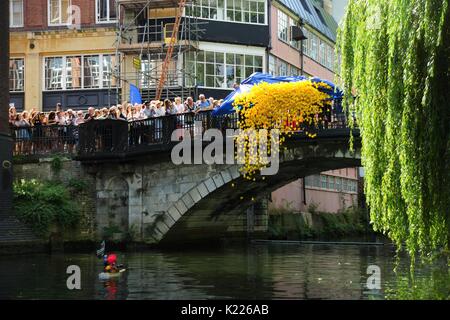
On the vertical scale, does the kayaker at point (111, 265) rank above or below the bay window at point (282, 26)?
below

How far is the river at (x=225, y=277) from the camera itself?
13258 mm

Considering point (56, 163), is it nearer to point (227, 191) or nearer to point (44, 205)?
point (44, 205)

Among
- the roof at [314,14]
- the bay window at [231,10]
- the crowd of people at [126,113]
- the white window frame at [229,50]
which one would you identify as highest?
the roof at [314,14]

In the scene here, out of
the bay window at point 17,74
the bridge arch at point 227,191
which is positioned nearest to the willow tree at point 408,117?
the bridge arch at point 227,191

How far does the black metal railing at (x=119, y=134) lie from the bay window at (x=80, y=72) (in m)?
8.46

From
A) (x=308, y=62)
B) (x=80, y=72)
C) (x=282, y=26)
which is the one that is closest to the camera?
(x=80, y=72)

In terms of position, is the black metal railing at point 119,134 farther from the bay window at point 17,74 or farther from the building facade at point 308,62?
the building facade at point 308,62

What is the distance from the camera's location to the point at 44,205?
81.4 feet

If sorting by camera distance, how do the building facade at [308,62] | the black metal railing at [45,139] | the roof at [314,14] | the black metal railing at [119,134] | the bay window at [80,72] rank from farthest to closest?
the roof at [314,14] < the building facade at [308,62] < the bay window at [80,72] < the black metal railing at [45,139] < the black metal railing at [119,134]

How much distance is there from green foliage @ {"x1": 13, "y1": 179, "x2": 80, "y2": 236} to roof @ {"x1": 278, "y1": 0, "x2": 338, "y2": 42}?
16662 mm

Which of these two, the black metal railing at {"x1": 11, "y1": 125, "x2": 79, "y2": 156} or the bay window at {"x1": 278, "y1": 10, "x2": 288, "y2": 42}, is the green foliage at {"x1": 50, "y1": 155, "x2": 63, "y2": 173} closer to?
the black metal railing at {"x1": 11, "y1": 125, "x2": 79, "y2": 156}

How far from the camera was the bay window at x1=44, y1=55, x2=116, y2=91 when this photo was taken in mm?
34719

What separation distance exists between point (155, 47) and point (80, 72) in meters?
3.75

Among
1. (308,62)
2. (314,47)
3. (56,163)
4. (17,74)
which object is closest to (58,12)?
(17,74)
